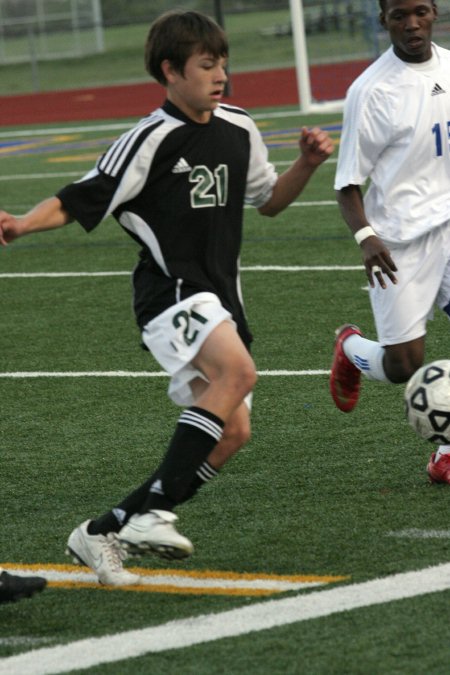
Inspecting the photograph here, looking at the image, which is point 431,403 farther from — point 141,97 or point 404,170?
point 141,97

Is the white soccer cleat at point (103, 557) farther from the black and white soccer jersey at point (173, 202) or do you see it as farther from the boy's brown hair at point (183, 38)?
the boy's brown hair at point (183, 38)

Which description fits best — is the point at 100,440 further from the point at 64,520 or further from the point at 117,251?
the point at 117,251

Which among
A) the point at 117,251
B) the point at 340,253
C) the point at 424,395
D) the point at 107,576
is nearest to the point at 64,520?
the point at 107,576

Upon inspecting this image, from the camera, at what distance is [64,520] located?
6.01 meters

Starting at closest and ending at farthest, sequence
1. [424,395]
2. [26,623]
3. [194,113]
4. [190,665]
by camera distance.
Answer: [190,665], [26,623], [194,113], [424,395]

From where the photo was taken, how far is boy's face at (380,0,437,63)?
20.1ft

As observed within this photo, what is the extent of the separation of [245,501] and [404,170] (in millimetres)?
1388

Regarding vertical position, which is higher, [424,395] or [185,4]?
[424,395]

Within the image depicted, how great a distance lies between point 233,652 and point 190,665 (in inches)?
5.6

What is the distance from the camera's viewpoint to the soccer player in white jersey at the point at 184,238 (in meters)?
5.07

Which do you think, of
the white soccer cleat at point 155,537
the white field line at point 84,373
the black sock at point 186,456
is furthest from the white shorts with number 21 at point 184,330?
the white field line at point 84,373

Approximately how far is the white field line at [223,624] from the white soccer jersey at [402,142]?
1.72 m

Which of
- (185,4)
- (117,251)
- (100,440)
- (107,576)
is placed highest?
(107,576)

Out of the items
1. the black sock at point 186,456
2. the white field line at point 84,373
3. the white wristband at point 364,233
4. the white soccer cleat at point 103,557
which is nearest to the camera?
the black sock at point 186,456
